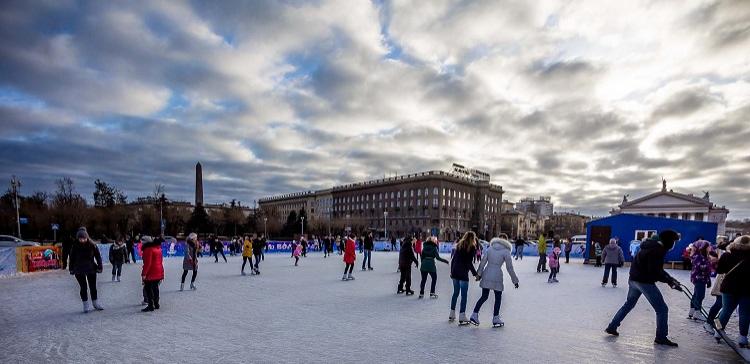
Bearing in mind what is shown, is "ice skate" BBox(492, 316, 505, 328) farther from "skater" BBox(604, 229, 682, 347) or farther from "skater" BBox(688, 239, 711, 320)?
"skater" BBox(688, 239, 711, 320)

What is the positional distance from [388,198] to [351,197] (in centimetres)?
1641

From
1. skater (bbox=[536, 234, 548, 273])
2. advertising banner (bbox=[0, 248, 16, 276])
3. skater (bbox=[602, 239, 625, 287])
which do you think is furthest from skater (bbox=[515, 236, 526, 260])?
advertising banner (bbox=[0, 248, 16, 276])

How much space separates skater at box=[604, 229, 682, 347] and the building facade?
3195 inches

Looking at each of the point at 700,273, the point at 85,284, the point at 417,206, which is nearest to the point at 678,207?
the point at 417,206

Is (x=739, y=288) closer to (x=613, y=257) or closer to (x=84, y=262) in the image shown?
(x=613, y=257)

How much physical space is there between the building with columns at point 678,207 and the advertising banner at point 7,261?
82.7 meters

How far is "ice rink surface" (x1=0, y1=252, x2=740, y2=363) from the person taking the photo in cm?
546

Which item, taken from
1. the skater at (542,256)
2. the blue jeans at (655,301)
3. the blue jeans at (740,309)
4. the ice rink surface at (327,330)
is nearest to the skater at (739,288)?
the blue jeans at (740,309)

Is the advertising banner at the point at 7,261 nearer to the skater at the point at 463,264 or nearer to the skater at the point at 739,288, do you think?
the skater at the point at 463,264

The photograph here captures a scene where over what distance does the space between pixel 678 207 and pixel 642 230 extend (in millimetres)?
63737

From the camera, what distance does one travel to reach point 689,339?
6566mm

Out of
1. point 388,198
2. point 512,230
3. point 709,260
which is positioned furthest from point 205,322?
point 512,230

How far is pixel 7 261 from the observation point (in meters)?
16.3

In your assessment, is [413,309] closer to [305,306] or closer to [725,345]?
[305,306]
